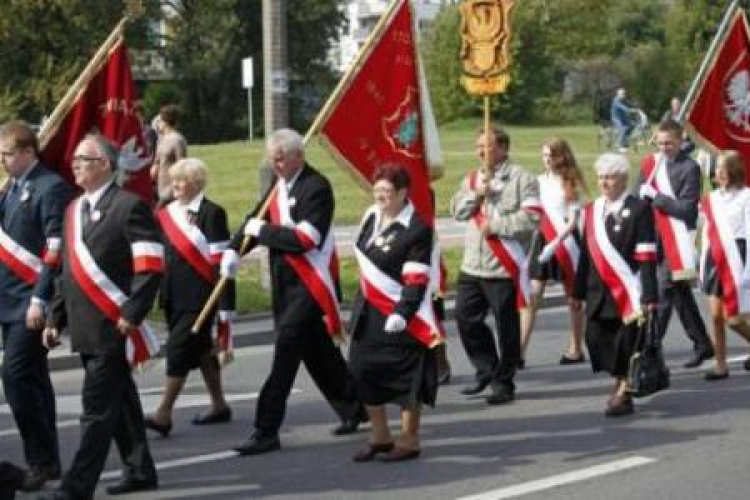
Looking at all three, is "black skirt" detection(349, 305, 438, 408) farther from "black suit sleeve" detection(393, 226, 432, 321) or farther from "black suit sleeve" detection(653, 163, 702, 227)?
"black suit sleeve" detection(653, 163, 702, 227)

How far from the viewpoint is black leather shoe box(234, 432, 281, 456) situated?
8664 mm

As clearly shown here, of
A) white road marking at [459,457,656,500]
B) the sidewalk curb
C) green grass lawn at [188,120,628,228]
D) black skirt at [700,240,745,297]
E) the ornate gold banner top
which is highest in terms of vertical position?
the ornate gold banner top

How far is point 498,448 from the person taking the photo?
8.80 meters

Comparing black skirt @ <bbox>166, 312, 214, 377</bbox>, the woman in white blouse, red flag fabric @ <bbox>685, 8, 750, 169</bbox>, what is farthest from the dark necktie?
red flag fabric @ <bbox>685, 8, 750, 169</bbox>

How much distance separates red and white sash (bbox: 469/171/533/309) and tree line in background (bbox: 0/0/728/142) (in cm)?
4493

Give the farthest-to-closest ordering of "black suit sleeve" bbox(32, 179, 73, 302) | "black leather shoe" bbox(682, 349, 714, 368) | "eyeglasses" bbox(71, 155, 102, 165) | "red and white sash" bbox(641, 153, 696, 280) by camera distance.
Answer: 1. "black leather shoe" bbox(682, 349, 714, 368)
2. "red and white sash" bbox(641, 153, 696, 280)
3. "black suit sleeve" bbox(32, 179, 73, 302)
4. "eyeglasses" bbox(71, 155, 102, 165)

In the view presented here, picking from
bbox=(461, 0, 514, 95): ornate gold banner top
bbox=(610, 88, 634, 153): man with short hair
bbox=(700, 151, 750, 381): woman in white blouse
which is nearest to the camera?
bbox=(700, 151, 750, 381): woman in white blouse

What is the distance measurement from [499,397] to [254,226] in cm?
246

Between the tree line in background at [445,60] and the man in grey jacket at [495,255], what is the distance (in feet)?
147

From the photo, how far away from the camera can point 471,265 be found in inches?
403

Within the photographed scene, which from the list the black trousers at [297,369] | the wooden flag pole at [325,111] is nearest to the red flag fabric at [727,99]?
Answer: the wooden flag pole at [325,111]

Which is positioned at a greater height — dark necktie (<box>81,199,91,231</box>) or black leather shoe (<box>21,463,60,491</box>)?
dark necktie (<box>81,199,91,231</box>)

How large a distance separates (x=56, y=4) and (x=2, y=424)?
39670 mm

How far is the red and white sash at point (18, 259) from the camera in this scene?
7.74m
